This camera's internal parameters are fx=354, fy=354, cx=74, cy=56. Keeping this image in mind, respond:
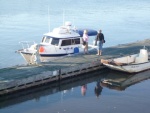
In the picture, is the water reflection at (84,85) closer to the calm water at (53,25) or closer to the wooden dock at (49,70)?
the wooden dock at (49,70)

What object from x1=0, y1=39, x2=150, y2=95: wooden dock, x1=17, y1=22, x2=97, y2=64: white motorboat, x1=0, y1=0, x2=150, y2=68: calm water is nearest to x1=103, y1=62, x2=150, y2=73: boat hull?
x1=0, y1=39, x2=150, y2=95: wooden dock

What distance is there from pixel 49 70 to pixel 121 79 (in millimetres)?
4715

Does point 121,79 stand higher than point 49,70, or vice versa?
point 49,70

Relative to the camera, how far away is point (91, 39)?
115 feet

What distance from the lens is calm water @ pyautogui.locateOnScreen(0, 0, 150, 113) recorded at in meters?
16.9

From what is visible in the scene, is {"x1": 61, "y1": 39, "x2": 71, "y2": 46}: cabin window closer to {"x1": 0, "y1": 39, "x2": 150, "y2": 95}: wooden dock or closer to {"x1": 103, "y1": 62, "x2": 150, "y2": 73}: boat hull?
{"x1": 0, "y1": 39, "x2": 150, "y2": 95}: wooden dock

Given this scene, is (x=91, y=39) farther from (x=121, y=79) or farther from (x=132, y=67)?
(x=121, y=79)

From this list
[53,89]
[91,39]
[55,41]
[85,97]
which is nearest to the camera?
[85,97]

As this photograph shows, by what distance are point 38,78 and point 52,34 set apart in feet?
19.9

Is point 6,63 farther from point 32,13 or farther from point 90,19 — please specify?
point 32,13

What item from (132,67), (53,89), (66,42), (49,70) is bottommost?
(53,89)

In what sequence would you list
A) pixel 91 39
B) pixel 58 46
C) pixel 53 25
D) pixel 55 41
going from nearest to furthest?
pixel 58 46
pixel 55 41
pixel 91 39
pixel 53 25

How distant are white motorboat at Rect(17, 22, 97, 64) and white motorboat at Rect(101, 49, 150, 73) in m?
3.41

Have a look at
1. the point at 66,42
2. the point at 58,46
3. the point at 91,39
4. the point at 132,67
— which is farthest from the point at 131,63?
the point at 91,39
